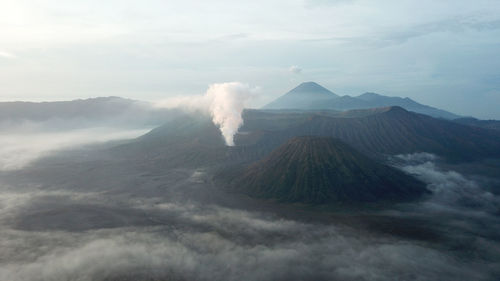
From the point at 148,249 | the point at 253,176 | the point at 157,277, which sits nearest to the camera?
the point at 157,277

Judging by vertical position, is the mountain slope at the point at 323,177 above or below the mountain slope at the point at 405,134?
below

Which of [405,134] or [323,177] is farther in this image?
[405,134]

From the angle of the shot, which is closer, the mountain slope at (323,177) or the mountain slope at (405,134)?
the mountain slope at (323,177)

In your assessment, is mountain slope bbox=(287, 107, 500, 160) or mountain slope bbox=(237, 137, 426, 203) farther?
mountain slope bbox=(287, 107, 500, 160)

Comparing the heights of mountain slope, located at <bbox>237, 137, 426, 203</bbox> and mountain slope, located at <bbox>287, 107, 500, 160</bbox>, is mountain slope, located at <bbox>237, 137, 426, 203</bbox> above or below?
below

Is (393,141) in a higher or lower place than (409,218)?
higher

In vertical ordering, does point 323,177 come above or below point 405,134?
below

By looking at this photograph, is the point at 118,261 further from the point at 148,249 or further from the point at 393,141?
the point at 393,141

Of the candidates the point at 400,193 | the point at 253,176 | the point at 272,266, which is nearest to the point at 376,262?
the point at 272,266
